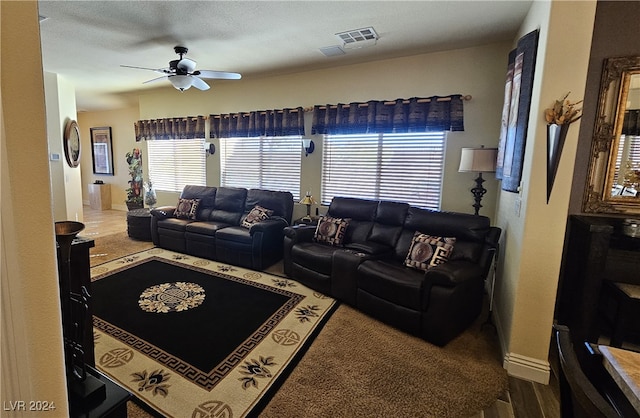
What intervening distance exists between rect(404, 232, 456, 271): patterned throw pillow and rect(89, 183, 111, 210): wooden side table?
847 centimetres

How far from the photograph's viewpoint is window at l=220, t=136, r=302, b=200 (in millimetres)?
4777

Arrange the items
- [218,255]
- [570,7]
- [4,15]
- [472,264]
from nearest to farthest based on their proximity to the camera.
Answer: [4,15], [570,7], [472,264], [218,255]

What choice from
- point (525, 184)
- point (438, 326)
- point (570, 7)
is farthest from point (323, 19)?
point (438, 326)

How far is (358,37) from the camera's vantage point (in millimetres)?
3250

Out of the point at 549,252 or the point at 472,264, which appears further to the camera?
the point at 472,264

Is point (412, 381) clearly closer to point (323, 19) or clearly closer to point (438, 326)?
point (438, 326)

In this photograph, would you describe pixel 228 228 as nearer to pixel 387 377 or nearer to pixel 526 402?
pixel 387 377

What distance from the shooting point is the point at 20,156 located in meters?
0.72

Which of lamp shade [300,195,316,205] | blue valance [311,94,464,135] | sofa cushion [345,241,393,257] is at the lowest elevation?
sofa cushion [345,241,393,257]

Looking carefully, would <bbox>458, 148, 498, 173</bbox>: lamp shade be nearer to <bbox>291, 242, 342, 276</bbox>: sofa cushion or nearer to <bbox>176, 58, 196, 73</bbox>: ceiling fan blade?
<bbox>291, 242, 342, 276</bbox>: sofa cushion

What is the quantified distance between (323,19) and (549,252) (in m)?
2.72

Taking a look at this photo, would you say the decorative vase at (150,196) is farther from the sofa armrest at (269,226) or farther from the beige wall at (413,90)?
the sofa armrest at (269,226)

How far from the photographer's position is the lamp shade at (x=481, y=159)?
308 cm

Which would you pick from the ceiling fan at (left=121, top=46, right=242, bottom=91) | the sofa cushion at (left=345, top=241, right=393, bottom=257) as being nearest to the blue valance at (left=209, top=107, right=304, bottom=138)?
the ceiling fan at (left=121, top=46, right=242, bottom=91)
